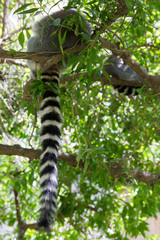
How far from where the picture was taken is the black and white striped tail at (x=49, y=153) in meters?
1.82

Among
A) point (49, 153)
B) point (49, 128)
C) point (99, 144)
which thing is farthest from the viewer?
point (99, 144)

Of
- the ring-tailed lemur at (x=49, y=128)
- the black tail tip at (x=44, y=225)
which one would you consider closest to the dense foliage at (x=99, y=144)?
the ring-tailed lemur at (x=49, y=128)

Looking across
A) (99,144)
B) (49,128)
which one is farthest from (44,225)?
(99,144)

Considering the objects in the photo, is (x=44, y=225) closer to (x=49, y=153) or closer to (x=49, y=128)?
(x=49, y=153)

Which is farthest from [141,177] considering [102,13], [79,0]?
[79,0]

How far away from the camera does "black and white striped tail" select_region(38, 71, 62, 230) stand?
182 cm

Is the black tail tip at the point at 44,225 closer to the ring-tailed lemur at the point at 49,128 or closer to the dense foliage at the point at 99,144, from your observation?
the ring-tailed lemur at the point at 49,128

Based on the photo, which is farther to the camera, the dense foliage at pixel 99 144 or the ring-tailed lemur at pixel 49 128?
the dense foliage at pixel 99 144

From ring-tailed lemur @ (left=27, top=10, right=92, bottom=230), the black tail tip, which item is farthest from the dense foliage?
the black tail tip

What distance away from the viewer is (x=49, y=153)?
84.4 inches

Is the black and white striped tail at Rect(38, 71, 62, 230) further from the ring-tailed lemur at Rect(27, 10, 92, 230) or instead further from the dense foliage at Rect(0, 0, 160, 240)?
the dense foliage at Rect(0, 0, 160, 240)

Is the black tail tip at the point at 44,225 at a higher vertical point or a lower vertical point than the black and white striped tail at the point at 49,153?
lower

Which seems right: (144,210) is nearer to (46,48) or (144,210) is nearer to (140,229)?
(140,229)

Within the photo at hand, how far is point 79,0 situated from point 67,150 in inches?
102
